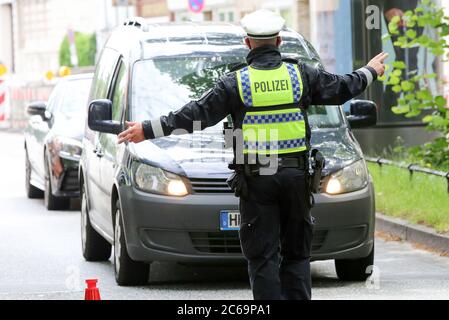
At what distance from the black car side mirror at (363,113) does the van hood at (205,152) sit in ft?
0.54

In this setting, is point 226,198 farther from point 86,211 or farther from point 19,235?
point 19,235

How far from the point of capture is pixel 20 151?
33875mm

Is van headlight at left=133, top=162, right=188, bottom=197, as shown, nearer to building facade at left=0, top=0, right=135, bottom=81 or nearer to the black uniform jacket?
the black uniform jacket

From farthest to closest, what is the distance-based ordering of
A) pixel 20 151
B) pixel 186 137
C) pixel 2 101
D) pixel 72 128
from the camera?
pixel 2 101, pixel 20 151, pixel 72 128, pixel 186 137

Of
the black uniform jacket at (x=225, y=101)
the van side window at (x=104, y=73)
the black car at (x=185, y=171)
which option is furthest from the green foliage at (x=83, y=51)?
the black uniform jacket at (x=225, y=101)

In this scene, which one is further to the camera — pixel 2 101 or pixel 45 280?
pixel 2 101

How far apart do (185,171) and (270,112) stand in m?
2.64

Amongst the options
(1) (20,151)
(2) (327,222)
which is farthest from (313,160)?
(1) (20,151)

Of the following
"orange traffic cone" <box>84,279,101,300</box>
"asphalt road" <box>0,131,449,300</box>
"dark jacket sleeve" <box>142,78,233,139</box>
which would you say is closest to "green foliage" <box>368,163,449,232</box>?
"asphalt road" <box>0,131,449,300</box>

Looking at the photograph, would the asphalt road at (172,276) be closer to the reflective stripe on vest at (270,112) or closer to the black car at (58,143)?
the black car at (58,143)

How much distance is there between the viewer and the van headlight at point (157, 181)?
35.3ft

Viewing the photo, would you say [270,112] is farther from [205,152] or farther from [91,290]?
[205,152]

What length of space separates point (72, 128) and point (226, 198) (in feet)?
28.7

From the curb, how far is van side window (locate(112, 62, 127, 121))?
10.3 ft
